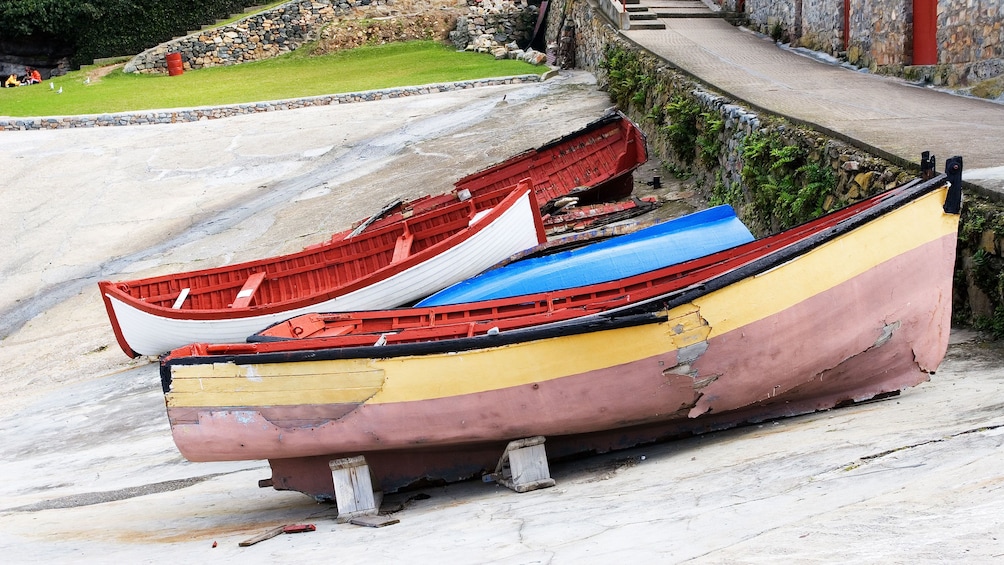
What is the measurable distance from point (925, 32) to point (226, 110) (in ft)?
51.2

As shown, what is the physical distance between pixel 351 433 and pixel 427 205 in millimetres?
6808

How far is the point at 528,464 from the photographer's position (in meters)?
6.09

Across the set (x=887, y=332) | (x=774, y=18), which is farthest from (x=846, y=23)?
(x=887, y=332)

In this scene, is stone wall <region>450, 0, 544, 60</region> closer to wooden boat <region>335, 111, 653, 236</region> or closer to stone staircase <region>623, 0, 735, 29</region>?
stone staircase <region>623, 0, 735, 29</region>

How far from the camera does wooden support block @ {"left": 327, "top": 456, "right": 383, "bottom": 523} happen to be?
19.9ft

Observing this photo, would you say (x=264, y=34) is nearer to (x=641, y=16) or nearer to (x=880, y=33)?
(x=641, y=16)

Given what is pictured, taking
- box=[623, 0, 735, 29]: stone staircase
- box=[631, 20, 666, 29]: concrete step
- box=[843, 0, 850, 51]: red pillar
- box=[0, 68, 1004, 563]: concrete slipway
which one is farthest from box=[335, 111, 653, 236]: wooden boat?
box=[623, 0, 735, 29]: stone staircase

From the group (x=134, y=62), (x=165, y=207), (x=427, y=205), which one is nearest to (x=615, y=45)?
(x=427, y=205)

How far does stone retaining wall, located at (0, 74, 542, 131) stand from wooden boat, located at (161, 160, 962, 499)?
55.7 feet

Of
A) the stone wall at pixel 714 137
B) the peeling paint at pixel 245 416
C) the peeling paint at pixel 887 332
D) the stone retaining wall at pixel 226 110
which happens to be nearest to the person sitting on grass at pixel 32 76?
the stone retaining wall at pixel 226 110

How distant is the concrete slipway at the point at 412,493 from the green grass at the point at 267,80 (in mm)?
7533

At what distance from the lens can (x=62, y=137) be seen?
21938mm

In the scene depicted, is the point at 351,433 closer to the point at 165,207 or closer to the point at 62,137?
the point at 165,207

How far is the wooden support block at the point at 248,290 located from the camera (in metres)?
10.5
